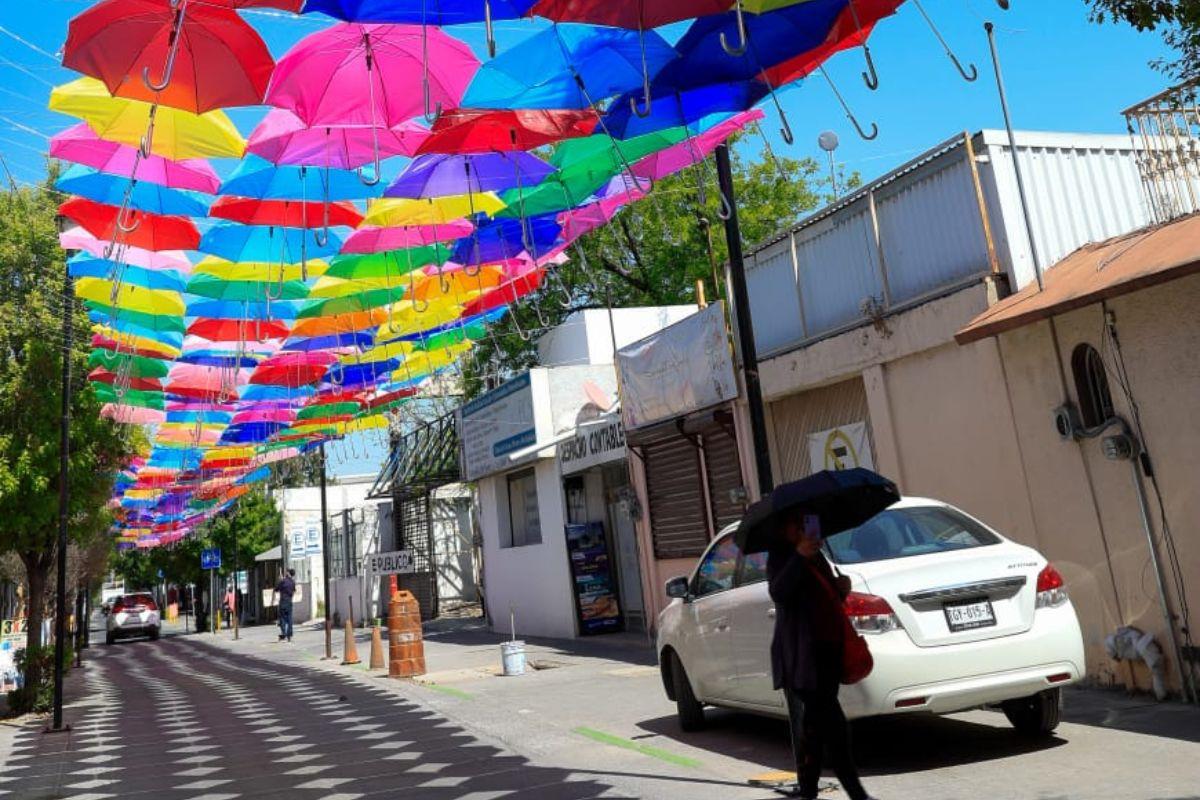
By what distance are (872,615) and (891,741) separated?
5.64 ft

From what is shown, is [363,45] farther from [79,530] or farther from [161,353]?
[79,530]

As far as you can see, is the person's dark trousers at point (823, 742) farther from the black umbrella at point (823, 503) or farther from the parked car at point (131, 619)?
the parked car at point (131, 619)

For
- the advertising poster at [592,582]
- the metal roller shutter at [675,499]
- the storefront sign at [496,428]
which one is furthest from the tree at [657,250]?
the metal roller shutter at [675,499]

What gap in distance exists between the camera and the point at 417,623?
54.0 ft

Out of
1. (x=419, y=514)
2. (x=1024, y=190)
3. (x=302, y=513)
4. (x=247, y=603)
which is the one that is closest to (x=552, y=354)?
(x=419, y=514)

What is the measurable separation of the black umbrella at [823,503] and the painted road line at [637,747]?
235 cm

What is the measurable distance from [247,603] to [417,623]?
4467cm

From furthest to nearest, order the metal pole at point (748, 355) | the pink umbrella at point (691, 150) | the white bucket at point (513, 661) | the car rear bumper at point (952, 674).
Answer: the white bucket at point (513, 661), the pink umbrella at point (691, 150), the metal pole at point (748, 355), the car rear bumper at point (952, 674)

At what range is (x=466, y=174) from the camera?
377 inches

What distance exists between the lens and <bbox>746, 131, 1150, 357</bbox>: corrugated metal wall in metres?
10.3

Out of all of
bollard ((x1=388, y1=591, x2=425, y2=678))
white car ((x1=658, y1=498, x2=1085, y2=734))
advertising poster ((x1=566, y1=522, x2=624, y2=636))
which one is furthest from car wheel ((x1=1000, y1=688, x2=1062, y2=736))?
advertising poster ((x1=566, y1=522, x2=624, y2=636))

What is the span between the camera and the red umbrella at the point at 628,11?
658 centimetres

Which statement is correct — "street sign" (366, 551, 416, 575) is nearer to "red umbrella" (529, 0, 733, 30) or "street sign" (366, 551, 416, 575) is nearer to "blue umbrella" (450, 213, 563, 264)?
"blue umbrella" (450, 213, 563, 264)

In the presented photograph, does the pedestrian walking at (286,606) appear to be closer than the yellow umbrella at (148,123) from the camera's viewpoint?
No
